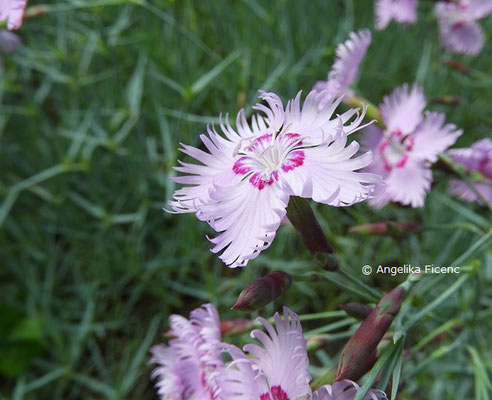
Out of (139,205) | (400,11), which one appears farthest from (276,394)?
(139,205)

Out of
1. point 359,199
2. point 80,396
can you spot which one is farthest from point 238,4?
point 359,199

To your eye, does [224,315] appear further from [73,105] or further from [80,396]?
[73,105]

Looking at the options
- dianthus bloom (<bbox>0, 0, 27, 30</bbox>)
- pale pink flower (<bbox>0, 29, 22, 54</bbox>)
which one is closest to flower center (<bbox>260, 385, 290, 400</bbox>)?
dianthus bloom (<bbox>0, 0, 27, 30</bbox>)

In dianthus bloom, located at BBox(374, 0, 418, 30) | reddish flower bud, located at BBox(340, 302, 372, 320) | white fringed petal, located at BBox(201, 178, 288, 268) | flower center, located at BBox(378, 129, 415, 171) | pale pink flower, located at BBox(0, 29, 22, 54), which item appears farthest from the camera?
pale pink flower, located at BBox(0, 29, 22, 54)

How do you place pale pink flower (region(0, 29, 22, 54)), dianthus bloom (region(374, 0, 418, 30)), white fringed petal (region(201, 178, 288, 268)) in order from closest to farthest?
white fringed petal (region(201, 178, 288, 268)) → dianthus bloom (region(374, 0, 418, 30)) → pale pink flower (region(0, 29, 22, 54))

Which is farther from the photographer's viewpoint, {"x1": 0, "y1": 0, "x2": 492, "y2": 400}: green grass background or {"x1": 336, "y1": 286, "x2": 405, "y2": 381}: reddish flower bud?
{"x1": 0, "y1": 0, "x2": 492, "y2": 400}: green grass background

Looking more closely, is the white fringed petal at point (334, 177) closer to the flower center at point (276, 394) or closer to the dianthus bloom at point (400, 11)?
the flower center at point (276, 394)

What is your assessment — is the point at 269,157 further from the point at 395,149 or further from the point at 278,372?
the point at 395,149

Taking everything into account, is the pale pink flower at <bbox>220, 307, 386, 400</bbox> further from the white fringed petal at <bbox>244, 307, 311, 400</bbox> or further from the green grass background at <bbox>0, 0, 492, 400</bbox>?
the green grass background at <bbox>0, 0, 492, 400</bbox>

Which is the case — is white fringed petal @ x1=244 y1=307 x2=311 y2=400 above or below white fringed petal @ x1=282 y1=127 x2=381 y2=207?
below
